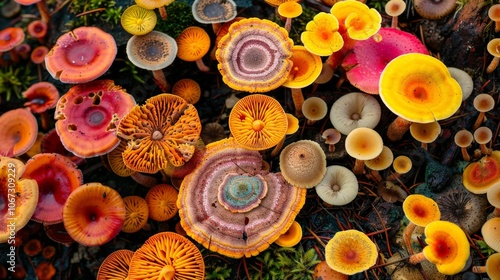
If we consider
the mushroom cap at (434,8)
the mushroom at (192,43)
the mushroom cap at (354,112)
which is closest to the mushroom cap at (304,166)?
the mushroom cap at (354,112)

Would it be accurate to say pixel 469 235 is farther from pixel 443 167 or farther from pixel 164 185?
pixel 164 185

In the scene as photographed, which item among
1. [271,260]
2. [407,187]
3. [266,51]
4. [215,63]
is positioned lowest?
[271,260]

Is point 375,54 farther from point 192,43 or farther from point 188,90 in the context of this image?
point 188,90

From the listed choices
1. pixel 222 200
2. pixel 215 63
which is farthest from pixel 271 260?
pixel 215 63

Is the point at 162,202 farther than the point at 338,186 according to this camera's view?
Yes

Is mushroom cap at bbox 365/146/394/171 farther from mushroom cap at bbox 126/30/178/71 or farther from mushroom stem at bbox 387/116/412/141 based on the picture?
mushroom cap at bbox 126/30/178/71

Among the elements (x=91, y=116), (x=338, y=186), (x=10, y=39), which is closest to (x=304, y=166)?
(x=338, y=186)
